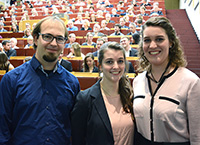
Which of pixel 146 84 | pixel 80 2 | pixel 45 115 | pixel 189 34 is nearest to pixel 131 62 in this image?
pixel 146 84

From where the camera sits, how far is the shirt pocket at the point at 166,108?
46 centimetres

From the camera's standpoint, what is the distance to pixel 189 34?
104 inches

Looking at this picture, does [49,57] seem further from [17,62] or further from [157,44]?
[17,62]

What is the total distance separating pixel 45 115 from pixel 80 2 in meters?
4.10

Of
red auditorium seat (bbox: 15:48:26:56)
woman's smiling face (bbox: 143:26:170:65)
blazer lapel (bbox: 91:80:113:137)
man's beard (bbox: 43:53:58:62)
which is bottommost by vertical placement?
blazer lapel (bbox: 91:80:113:137)

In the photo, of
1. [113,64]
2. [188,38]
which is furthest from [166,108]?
[188,38]

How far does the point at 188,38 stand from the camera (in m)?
2.55

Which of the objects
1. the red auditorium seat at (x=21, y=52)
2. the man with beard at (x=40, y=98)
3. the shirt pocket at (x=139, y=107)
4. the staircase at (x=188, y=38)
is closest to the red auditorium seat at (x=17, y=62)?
the red auditorium seat at (x=21, y=52)

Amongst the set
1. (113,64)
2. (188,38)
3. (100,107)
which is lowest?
(100,107)

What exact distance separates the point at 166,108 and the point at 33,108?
0.32 metres

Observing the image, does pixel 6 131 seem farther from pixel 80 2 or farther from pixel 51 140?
pixel 80 2

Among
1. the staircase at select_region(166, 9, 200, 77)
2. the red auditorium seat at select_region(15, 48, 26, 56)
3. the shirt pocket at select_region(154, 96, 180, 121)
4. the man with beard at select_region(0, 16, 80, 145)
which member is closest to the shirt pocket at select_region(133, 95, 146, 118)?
the shirt pocket at select_region(154, 96, 180, 121)

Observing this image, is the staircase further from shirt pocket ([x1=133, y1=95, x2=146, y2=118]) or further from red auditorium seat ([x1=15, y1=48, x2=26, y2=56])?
red auditorium seat ([x1=15, y1=48, x2=26, y2=56])

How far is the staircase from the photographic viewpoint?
1958mm
